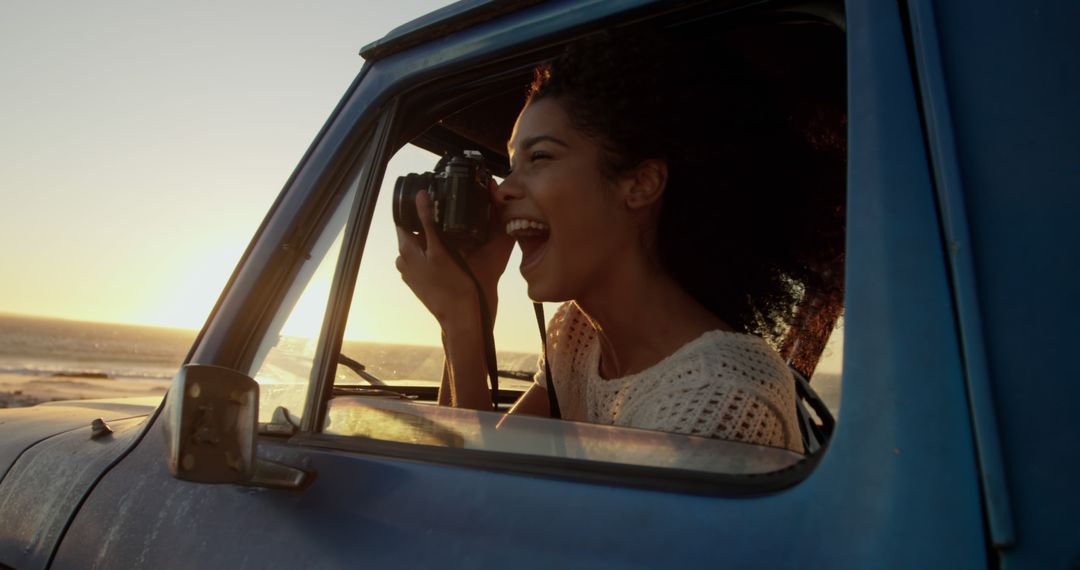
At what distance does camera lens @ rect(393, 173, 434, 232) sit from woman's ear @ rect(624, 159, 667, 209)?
1.47 feet

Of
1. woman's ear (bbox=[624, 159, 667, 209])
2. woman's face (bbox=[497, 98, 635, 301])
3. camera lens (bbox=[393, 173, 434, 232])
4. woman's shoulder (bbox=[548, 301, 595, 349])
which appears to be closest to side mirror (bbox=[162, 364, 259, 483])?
camera lens (bbox=[393, 173, 434, 232])

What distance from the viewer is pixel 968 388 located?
2.36ft

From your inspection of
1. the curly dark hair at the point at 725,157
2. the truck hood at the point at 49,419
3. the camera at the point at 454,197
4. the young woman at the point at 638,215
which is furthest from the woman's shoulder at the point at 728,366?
the truck hood at the point at 49,419

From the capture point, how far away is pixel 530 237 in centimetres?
178

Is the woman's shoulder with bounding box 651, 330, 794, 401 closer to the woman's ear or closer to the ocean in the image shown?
the woman's ear

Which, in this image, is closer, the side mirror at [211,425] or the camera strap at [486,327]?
the side mirror at [211,425]

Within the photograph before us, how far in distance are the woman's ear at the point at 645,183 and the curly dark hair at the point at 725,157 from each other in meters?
0.02

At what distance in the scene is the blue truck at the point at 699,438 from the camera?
0.71 m


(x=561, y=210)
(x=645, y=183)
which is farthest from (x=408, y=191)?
(x=645, y=183)

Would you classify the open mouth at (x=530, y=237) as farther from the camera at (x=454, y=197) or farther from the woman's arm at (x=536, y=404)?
the woman's arm at (x=536, y=404)

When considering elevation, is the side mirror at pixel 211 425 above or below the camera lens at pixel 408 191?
below

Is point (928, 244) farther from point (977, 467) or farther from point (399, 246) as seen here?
point (399, 246)

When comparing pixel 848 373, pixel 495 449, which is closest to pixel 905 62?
pixel 848 373

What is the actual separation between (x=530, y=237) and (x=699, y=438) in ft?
2.88
